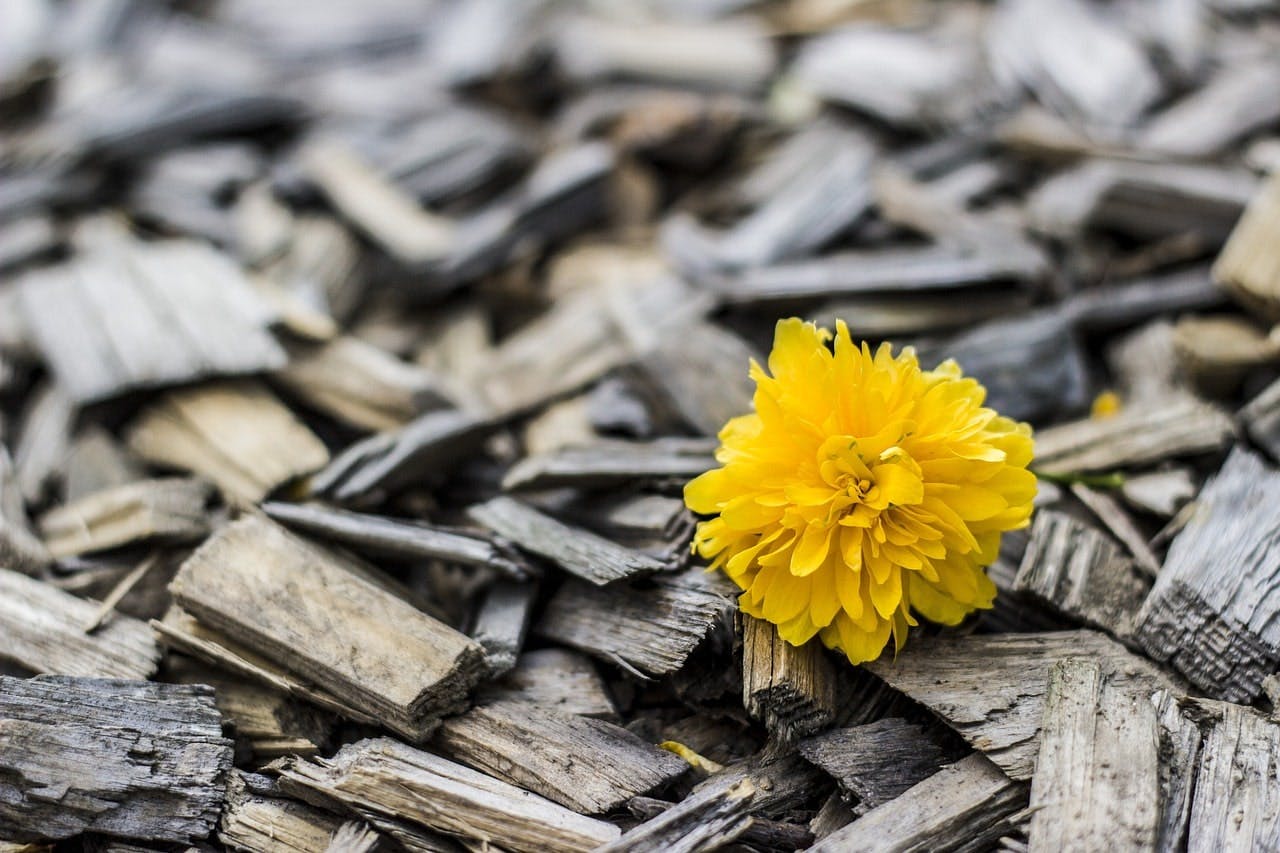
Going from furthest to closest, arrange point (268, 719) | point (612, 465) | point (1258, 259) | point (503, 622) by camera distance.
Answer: point (1258, 259) < point (612, 465) < point (503, 622) < point (268, 719)

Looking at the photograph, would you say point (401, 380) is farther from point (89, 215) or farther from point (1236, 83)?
point (1236, 83)

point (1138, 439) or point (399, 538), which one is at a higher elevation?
point (1138, 439)

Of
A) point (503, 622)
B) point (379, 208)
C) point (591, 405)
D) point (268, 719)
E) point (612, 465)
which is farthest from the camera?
point (379, 208)

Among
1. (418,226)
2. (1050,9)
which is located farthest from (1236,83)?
(418,226)

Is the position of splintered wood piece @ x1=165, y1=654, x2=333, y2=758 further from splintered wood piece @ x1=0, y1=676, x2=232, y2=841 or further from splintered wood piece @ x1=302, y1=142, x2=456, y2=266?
splintered wood piece @ x1=302, y1=142, x2=456, y2=266

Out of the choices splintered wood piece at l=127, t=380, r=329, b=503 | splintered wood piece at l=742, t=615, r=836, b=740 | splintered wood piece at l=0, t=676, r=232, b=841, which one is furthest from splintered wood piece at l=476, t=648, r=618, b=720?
splintered wood piece at l=127, t=380, r=329, b=503

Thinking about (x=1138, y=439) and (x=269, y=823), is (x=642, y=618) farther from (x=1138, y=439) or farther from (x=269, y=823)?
(x=1138, y=439)

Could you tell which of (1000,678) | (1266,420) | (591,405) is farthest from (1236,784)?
(591,405)
